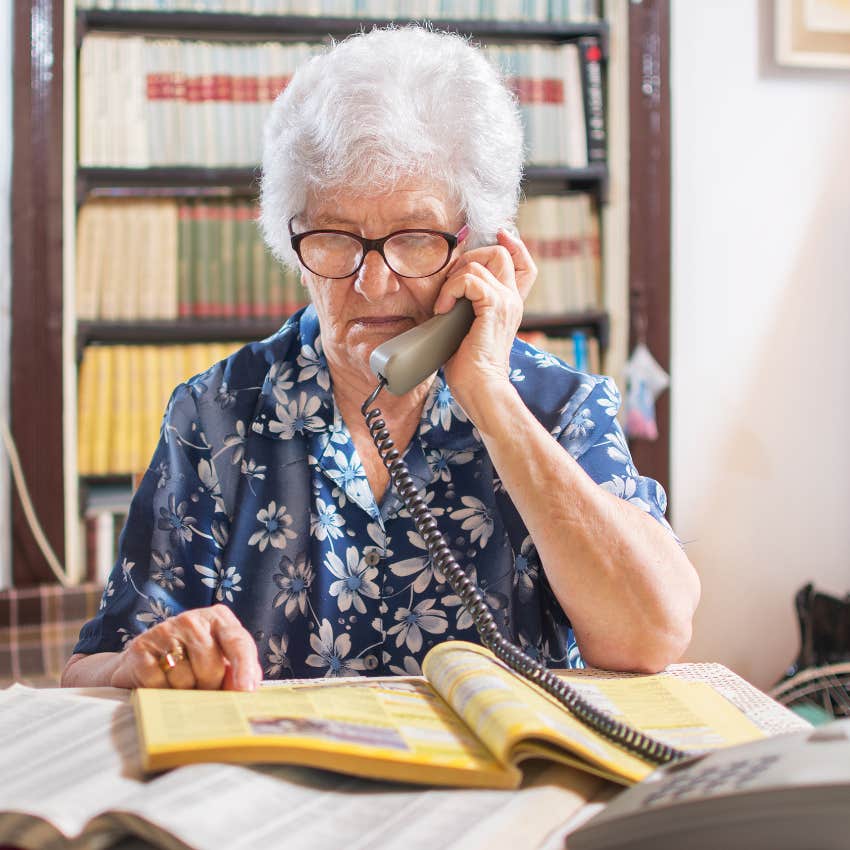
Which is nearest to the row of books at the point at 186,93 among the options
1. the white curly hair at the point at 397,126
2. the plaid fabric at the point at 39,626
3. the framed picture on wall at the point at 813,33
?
the framed picture on wall at the point at 813,33

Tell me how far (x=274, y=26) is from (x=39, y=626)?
61.1 inches

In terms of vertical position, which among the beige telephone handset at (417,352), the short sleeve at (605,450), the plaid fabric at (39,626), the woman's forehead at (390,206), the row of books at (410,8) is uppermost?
the row of books at (410,8)

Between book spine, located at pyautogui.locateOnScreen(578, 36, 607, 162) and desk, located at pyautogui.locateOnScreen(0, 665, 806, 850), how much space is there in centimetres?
226

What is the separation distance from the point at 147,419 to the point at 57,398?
0.70ft

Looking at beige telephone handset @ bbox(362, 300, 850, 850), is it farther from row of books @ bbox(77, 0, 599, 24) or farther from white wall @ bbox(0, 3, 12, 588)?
row of books @ bbox(77, 0, 599, 24)

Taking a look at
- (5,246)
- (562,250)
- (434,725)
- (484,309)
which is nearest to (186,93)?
(5,246)

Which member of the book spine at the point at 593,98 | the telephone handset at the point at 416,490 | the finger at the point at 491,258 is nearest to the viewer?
the telephone handset at the point at 416,490

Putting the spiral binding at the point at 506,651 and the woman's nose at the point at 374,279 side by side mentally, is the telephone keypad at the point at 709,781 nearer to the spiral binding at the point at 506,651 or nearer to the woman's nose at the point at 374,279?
the spiral binding at the point at 506,651

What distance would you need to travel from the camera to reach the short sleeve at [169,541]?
1105 millimetres

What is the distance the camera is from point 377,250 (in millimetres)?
1184

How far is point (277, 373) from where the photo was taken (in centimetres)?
130

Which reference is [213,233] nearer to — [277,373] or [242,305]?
[242,305]

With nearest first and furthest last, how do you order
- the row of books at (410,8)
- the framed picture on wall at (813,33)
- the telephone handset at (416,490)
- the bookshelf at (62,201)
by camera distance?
the telephone handset at (416,490) < the bookshelf at (62,201) < the row of books at (410,8) < the framed picture on wall at (813,33)

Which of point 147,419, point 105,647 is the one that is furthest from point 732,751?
point 147,419
